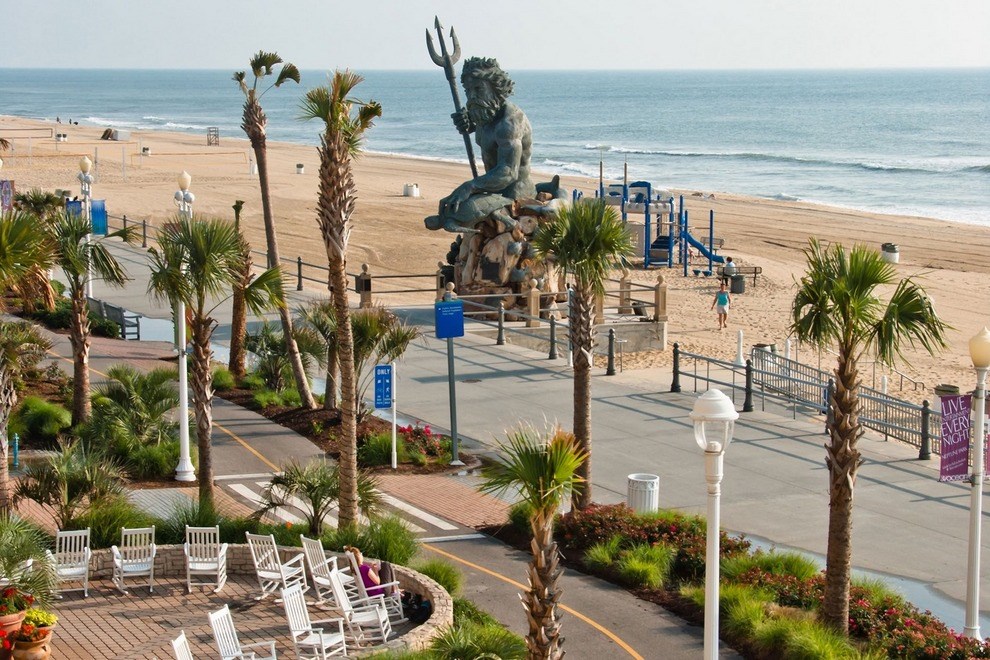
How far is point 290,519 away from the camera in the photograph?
17344 millimetres

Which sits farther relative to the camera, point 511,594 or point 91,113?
point 91,113

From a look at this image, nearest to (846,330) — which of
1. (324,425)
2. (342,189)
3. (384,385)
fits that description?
(342,189)

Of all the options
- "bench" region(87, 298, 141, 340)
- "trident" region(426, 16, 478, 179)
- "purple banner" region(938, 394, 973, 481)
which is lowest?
"bench" region(87, 298, 141, 340)

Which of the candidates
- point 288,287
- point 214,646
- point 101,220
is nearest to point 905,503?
point 214,646

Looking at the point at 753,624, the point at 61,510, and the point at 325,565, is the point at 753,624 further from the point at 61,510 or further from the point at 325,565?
the point at 61,510

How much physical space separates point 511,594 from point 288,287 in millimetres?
23369

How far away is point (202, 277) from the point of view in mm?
16312

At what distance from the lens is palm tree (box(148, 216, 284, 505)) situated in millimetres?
16266

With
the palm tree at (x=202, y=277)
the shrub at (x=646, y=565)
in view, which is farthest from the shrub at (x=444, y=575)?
Result: the palm tree at (x=202, y=277)

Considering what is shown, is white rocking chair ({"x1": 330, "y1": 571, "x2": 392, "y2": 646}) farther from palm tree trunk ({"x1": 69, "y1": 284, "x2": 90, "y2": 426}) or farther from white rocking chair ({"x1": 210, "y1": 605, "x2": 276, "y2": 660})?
palm tree trunk ({"x1": 69, "y1": 284, "x2": 90, "y2": 426})

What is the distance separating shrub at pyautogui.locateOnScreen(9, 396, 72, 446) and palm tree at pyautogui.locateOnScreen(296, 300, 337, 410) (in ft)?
13.7

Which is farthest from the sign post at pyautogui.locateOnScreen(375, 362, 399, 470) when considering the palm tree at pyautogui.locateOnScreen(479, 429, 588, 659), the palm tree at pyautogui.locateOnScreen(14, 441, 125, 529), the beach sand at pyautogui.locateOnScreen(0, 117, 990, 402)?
the palm tree at pyautogui.locateOnScreen(479, 429, 588, 659)

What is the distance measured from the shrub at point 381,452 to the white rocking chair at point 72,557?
672 cm

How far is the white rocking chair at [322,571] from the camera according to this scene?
529 inches
